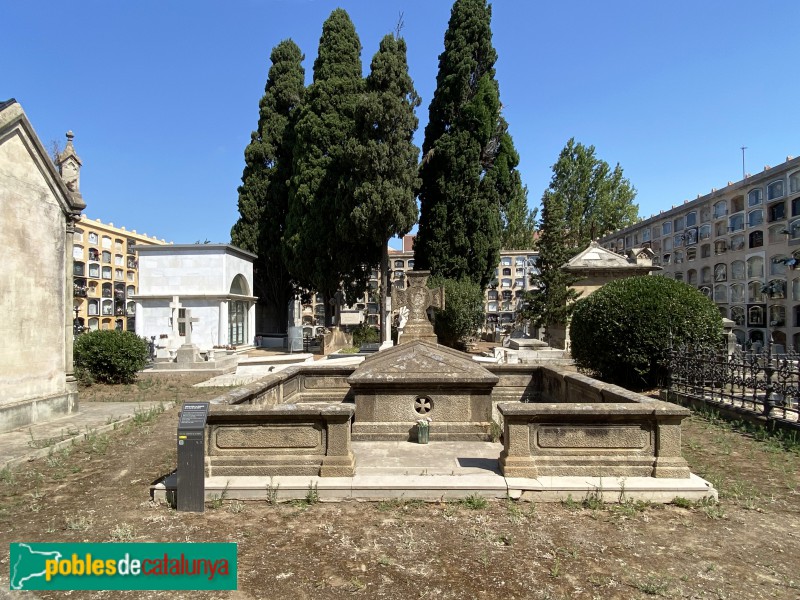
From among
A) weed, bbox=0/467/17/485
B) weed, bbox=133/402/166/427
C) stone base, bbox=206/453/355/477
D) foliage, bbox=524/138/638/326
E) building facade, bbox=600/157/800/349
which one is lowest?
weed, bbox=133/402/166/427

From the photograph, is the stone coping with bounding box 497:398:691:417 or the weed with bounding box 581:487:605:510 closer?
the weed with bounding box 581:487:605:510

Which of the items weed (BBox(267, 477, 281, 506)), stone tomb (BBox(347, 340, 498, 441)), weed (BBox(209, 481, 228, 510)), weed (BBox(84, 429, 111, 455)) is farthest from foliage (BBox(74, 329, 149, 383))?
weed (BBox(267, 477, 281, 506))

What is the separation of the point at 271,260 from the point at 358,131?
11.8 meters

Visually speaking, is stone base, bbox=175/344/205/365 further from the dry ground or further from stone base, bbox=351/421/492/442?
stone base, bbox=351/421/492/442

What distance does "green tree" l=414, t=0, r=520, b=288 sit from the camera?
2680 cm

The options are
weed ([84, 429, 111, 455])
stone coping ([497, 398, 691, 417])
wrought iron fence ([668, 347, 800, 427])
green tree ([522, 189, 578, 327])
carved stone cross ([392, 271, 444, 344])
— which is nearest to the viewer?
stone coping ([497, 398, 691, 417])

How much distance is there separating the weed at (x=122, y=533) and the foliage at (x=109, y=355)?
38.2 feet

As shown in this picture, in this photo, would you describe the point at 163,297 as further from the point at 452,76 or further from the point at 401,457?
the point at 401,457

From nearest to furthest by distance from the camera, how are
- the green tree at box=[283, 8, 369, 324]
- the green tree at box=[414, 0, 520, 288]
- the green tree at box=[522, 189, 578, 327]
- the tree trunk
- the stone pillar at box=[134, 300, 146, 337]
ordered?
the green tree at box=[522, 189, 578, 327] < the tree trunk < the stone pillar at box=[134, 300, 146, 337] < the green tree at box=[283, 8, 369, 324] < the green tree at box=[414, 0, 520, 288]

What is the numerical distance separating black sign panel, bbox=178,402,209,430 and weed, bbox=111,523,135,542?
93cm

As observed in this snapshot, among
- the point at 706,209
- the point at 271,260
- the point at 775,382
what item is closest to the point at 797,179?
the point at 706,209

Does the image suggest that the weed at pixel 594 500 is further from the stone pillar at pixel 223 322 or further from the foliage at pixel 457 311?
the stone pillar at pixel 223 322

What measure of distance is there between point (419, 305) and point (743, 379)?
830 cm

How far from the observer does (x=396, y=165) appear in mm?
24094
